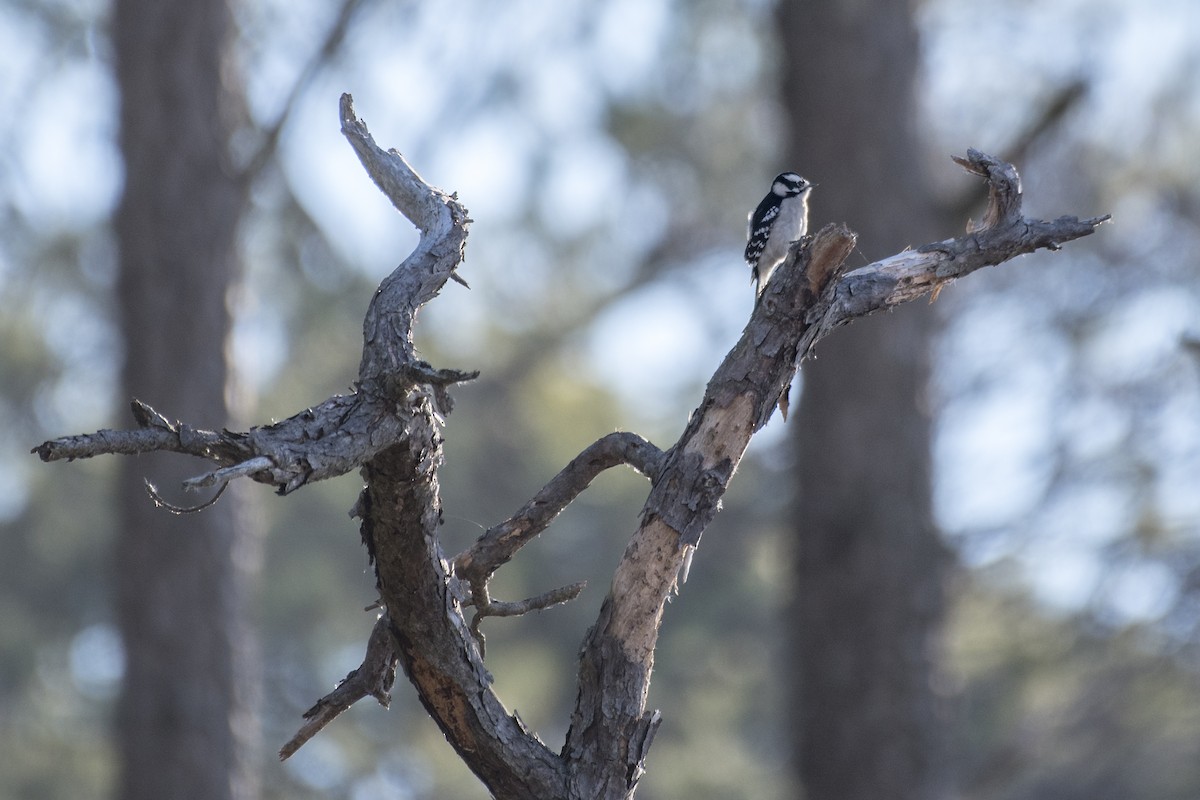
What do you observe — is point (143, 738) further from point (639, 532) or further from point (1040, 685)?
point (1040, 685)

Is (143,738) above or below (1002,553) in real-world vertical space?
below

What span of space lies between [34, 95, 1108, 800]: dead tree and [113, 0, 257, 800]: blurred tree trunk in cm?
388

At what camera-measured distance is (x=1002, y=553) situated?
36.3 ft

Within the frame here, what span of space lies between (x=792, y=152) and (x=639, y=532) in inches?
204

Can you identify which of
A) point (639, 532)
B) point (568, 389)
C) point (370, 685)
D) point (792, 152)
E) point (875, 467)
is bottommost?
point (370, 685)

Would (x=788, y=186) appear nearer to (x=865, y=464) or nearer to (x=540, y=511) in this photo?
(x=865, y=464)

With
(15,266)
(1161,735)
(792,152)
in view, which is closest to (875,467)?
(792,152)

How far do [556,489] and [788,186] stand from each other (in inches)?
120

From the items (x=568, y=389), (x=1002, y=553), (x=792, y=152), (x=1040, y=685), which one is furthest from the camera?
(x=568, y=389)

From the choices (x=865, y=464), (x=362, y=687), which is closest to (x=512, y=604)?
(x=362, y=687)

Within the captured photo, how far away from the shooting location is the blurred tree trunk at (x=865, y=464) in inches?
281

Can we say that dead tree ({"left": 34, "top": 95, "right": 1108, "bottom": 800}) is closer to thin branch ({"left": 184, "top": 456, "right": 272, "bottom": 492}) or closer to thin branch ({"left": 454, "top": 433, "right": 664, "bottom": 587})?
thin branch ({"left": 454, "top": 433, "right": 664, "bottom": 587})

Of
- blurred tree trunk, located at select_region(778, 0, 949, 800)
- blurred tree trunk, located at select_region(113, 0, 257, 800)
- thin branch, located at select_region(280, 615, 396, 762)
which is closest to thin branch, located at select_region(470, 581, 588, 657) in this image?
thin branch, located at select_region(280, 615, 396, 762)

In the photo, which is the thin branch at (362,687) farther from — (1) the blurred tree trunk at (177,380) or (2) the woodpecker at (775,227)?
(1) the blurred tree trunk at (177,380)
